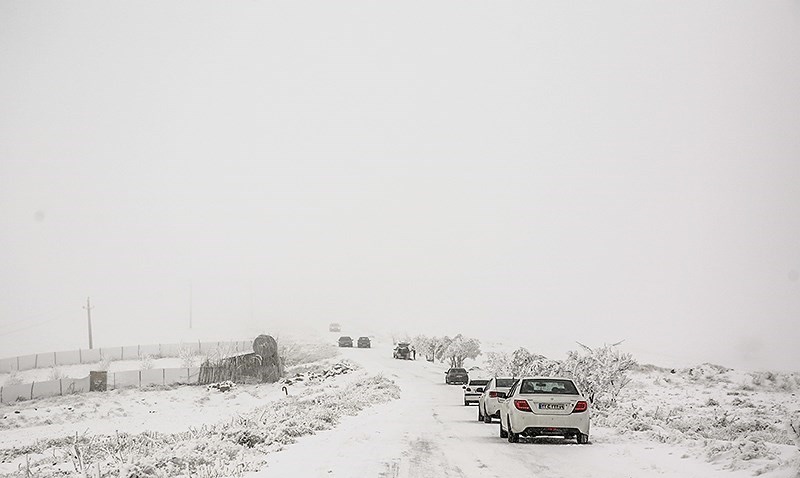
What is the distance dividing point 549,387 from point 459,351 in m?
64.0

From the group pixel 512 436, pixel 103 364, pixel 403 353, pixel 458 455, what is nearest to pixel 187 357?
pixel 103 364

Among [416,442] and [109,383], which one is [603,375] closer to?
[416,442]

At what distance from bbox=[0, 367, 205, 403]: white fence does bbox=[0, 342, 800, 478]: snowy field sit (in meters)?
3.14

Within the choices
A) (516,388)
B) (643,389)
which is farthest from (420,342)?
(516,388)

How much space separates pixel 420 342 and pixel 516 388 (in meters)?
87.2

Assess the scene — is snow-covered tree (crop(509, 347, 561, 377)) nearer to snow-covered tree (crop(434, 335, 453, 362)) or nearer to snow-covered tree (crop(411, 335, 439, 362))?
snow-covered tree (crop(434, 335, 453, 362))

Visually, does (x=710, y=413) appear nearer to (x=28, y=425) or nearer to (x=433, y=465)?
(x=433, y=465)

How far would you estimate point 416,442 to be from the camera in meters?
18.7

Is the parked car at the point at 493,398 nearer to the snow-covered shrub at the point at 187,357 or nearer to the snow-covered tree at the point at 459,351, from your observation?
the snow-covered tree at the point at 459,351

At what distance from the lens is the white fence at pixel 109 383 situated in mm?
48750

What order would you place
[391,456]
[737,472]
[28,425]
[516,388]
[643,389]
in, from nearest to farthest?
[737,472] → [391,456] → [516,388] → [28,425] → [643,389]

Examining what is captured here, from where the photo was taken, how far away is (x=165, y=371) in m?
59.9

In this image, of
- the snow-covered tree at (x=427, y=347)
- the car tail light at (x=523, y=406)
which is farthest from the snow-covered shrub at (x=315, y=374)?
the car tail light at (x=523, y=406)

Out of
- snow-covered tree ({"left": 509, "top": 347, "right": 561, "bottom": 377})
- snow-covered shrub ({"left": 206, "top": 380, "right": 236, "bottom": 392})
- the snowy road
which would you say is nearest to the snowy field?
the snowy road
